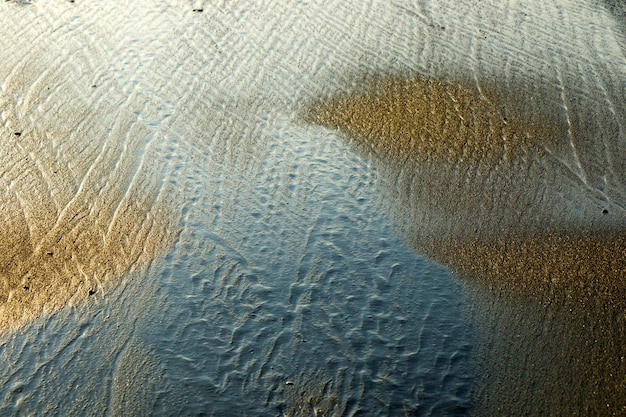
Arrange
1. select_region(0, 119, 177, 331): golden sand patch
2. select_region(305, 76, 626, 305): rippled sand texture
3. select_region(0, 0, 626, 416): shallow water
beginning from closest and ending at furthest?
select_region(0, 0, 626, 416): shallow water < select_region(0, 119, 177, 331): golden sand patch < select_region(305, 76, 626, 305): rippled sand texture

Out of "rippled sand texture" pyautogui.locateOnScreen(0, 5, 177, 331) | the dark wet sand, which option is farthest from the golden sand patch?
the dark wet sand

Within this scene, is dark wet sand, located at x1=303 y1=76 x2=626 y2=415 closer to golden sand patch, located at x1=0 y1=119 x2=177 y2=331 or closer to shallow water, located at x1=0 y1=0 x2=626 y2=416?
shallow water, located at x1=0 y1=0 x2=626 y2=416

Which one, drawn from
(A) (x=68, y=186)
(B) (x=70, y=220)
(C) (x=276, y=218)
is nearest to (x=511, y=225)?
(C) (x=276, y=218)

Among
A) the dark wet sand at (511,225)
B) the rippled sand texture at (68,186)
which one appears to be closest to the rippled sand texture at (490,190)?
the dark wet sand at (511,225)

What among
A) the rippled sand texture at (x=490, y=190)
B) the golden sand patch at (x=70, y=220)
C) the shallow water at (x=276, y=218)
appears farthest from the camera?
the rippled sand texture at (x=490, y=190)

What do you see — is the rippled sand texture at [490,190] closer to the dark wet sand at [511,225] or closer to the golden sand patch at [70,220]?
the dark wet sand at [511,225]

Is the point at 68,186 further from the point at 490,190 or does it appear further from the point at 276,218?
the point at 490,190

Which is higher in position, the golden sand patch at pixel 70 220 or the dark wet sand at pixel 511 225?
the dark wet sand at pixel 511 225
